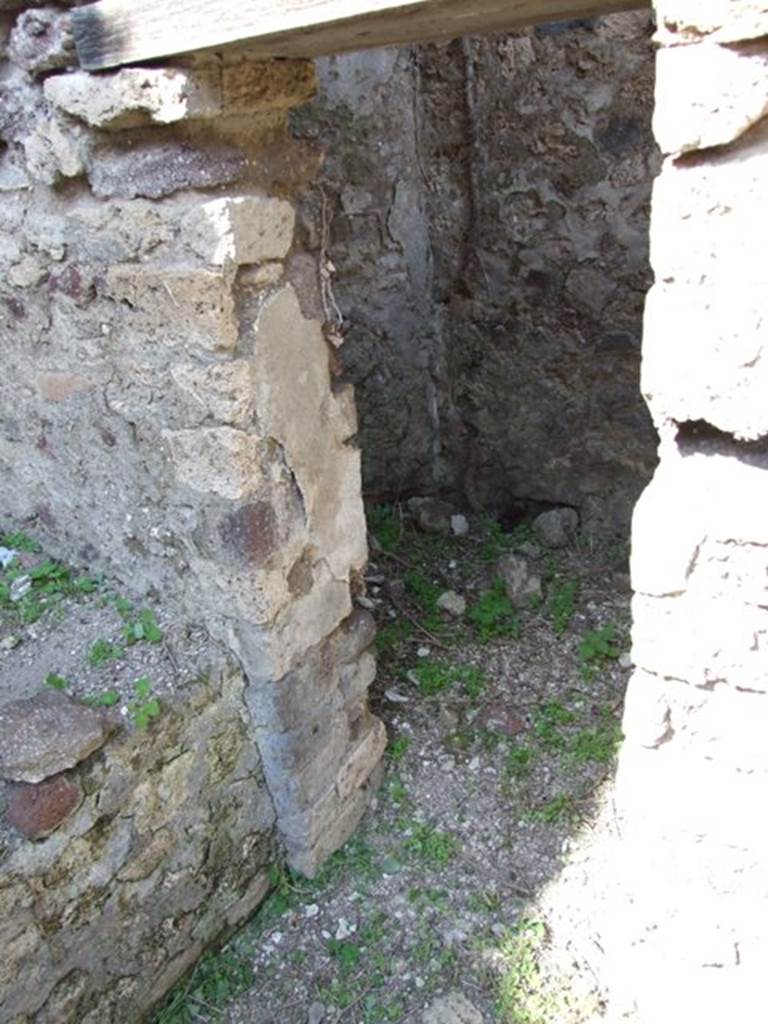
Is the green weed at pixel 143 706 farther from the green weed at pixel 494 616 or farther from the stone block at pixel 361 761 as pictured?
the green weed at pixel 494 616

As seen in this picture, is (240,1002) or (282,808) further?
(282,808)

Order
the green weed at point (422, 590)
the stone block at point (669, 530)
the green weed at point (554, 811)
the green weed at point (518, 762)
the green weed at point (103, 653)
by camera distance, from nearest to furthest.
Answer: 1. the stone block at point (669, 530)
2. the green weed at point (103, 653)
3. the green weed at point (554, 811)
4. the green weed at point (518, 762)
5. the green weed at point (422, 590)

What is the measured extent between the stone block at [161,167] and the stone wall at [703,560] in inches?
37.3

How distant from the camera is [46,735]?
6.44 feet

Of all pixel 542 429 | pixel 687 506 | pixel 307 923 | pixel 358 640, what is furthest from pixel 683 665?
pixel 542 429

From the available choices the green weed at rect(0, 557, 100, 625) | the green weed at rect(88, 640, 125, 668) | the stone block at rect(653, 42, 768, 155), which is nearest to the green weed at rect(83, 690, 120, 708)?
the green weed at rect(88, 640, 125, 668)

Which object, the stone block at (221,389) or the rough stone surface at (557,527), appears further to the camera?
the rough stone surface at (557,527)

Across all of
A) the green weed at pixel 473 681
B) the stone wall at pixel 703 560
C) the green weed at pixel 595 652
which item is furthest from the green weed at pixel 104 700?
the green weed at pixel 595 652

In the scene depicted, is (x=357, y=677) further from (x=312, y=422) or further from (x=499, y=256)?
(x=499, y=256)

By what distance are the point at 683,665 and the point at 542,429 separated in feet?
8.36

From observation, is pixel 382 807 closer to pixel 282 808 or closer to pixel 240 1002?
pixel 282 808

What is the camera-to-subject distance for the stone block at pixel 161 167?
1.84m

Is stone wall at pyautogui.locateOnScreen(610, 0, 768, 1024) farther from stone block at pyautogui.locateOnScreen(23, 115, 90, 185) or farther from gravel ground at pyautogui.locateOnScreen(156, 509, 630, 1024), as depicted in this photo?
stone block at pyautogui.locateOnScreen(23, 115, 90, 185)

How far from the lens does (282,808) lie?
8.16 ft
